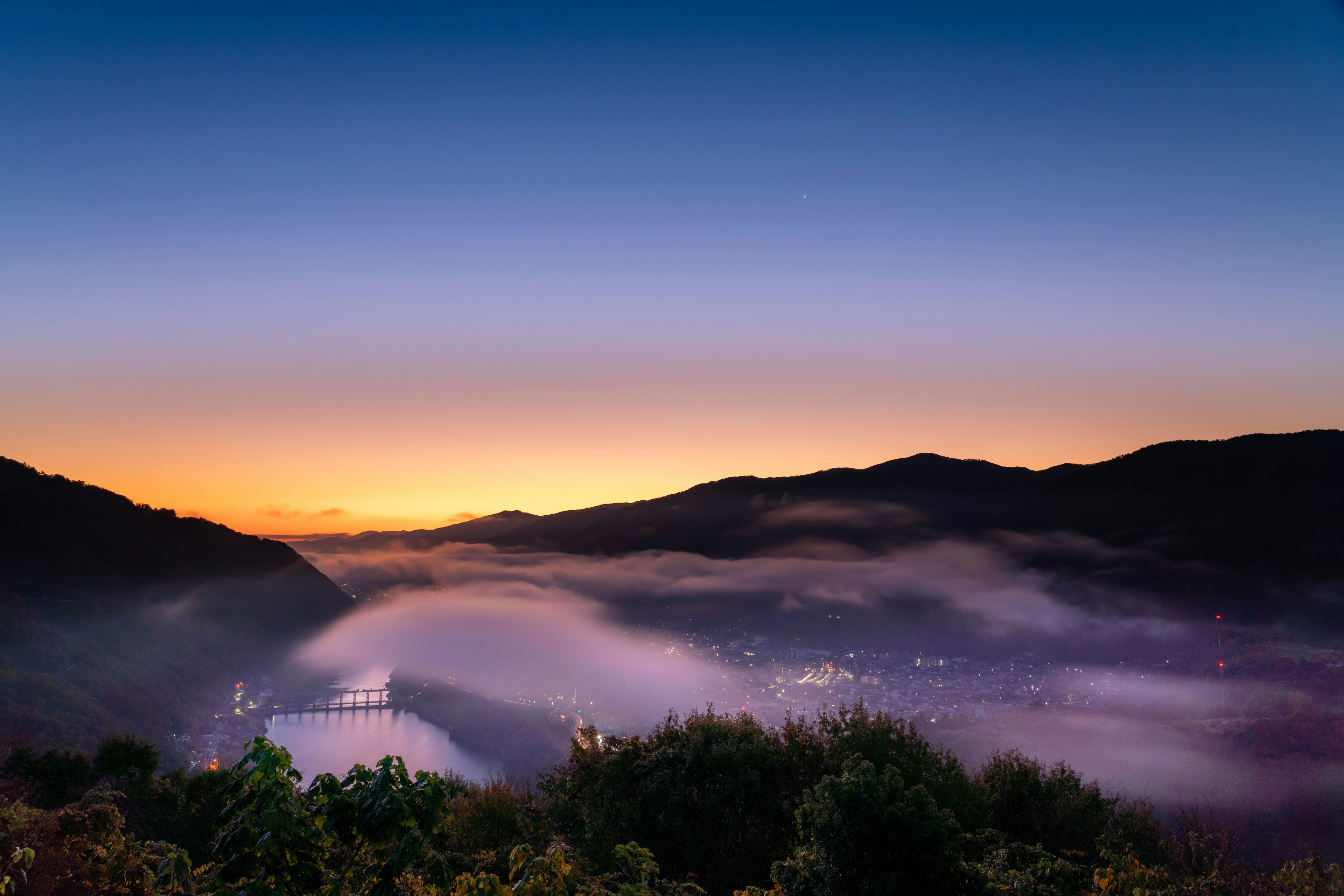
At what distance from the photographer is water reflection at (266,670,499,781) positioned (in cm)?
9769

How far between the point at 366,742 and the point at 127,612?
1855 inches

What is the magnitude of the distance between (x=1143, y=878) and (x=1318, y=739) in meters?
138

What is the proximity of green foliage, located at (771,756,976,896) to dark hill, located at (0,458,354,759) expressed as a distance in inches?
1511

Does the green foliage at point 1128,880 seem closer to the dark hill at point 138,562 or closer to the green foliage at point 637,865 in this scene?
the green foliage at point 637,865

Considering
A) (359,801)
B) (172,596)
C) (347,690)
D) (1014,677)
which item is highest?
(359,801)

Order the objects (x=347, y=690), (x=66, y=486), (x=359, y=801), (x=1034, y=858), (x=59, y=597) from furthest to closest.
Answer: (x=66, y=486) < (x=347, y=690) < (x=59, y=597) < (x=1034, y=858) < (x=359, y=801)

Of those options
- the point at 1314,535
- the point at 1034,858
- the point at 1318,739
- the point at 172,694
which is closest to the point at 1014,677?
the point at 1318,739

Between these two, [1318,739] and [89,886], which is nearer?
[89,886]

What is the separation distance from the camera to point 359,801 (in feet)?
18.1

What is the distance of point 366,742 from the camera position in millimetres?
114250

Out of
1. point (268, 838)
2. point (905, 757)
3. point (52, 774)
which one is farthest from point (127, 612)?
point (268, 838)

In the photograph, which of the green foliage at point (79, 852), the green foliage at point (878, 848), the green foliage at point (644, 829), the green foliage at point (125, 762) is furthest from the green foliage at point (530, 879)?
the green foliage at point (125, 762)

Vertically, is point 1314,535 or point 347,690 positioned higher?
point 1314,535

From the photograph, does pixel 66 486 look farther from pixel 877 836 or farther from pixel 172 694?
pixel 877 836
